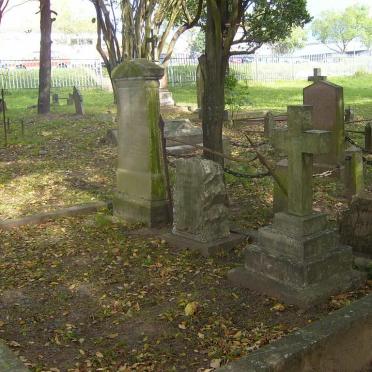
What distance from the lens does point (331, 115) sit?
8836 mm

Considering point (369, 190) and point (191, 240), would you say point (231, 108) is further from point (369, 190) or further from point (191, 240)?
point (191, 240)

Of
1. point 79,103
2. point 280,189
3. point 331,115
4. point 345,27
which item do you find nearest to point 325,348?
point 280,189

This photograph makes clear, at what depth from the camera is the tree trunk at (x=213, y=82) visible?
643 cm

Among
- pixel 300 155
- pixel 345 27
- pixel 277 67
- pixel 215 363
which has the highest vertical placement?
pixel 345 27

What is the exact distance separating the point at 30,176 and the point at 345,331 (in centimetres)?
708

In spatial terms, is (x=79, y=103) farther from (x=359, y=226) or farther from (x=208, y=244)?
(x=359, y=226)

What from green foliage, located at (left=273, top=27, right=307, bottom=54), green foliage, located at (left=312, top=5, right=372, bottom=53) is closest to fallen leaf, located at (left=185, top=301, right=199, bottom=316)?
green foliage, located at (left=273, top=27, right=307, bottom=54)

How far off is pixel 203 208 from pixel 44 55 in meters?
14.1

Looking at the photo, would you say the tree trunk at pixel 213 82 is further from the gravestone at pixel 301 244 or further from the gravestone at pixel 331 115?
the gravestone at pixel 331 115

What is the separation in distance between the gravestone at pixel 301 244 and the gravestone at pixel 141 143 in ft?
6.79

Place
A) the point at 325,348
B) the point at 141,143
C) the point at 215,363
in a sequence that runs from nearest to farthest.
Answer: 1. the point at 325,348
2. the point at 215,363
3. the point at 141,143

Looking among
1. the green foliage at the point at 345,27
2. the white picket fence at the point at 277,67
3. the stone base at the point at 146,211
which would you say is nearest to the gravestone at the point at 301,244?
the stone base at the point at 146,211

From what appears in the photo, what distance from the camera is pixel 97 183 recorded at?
28.7 ft

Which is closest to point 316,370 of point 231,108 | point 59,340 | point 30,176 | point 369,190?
point 59,340
